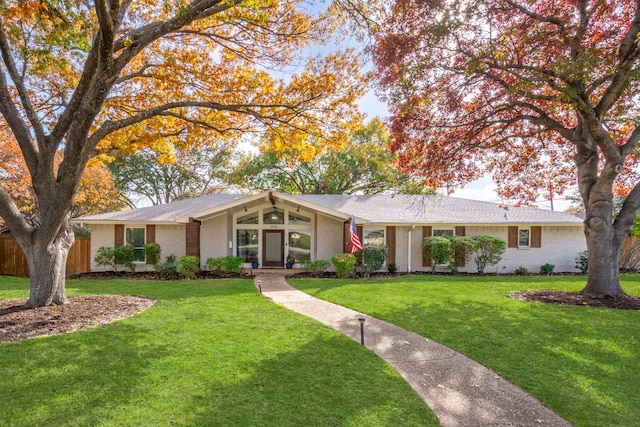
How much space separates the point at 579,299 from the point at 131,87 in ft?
44.8

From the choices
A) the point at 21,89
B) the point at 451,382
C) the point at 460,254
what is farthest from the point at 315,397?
the point at 460,254

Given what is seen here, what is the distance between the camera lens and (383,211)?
15.5 m

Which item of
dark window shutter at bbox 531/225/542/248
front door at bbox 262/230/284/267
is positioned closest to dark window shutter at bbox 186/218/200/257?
front door at bbox 262/230/284/267

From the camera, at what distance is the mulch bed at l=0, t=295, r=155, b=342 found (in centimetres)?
564

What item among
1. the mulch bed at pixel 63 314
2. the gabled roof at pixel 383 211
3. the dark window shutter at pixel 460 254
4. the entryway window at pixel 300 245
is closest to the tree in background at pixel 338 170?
the gabled roof at pixel 383 211

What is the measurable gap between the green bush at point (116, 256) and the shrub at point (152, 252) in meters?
0.56

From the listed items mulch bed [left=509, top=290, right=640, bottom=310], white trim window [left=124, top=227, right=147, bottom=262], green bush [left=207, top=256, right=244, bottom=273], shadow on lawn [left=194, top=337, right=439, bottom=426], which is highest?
white trim window [left=124, top=227, right=147, bottom=262]

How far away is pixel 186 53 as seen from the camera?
8.20 metres

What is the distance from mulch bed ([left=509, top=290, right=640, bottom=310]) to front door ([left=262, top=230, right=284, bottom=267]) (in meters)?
9.31

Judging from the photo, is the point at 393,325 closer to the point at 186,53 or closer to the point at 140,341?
the point at 140,341

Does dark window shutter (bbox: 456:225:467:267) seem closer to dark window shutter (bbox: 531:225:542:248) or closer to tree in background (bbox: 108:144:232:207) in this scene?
dark window shutter (bbox: 531:225:542:248)

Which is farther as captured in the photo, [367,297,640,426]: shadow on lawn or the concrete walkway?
[367,297,640,426]: shadow on lawn

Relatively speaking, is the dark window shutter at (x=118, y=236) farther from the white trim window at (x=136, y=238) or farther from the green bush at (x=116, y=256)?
the green bush at (x=116, y=256)

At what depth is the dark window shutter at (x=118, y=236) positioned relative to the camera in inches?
553
